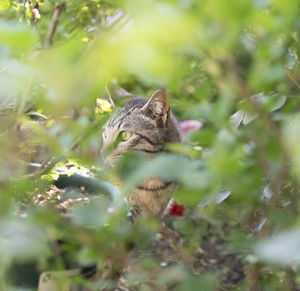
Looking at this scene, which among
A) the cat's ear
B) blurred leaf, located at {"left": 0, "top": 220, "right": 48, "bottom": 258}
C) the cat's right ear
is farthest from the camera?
the cat's ear

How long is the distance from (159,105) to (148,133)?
106 mm

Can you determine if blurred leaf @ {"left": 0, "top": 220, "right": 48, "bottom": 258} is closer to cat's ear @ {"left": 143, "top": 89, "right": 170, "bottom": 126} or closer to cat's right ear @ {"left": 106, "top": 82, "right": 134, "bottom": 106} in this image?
cat's right ear @ {"left": 106, "top": 82, "right": 134, "bottom": 106}

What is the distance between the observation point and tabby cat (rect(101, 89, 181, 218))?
5.37 ft

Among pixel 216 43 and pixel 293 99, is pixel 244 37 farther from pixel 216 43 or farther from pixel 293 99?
pixel 216 43

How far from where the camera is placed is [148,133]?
176cm

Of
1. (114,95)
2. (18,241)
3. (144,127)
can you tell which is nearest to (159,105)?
(144,127)

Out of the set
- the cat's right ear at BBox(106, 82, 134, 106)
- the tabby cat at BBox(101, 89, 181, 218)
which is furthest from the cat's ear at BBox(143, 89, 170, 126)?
the cat's right ear at BBox(106, 82, 134, 106)

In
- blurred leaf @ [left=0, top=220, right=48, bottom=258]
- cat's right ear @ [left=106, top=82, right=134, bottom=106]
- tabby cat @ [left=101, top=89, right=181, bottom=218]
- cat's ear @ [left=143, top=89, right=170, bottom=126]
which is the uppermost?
blurred leaf @ [left=0, top=220, right=48, bottom=258]

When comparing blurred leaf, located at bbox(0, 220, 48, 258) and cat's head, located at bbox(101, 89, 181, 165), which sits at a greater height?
blurred leaf, located at bbox(0, 220, 48, 258)

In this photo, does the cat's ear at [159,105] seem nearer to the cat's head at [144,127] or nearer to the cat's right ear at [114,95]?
the cat's head at [144,127]

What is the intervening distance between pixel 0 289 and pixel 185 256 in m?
0.23

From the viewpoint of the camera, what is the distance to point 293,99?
2.06 feet

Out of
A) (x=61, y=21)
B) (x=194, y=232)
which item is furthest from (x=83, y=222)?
(x=194, y=232)

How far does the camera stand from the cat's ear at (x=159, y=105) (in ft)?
5.30
